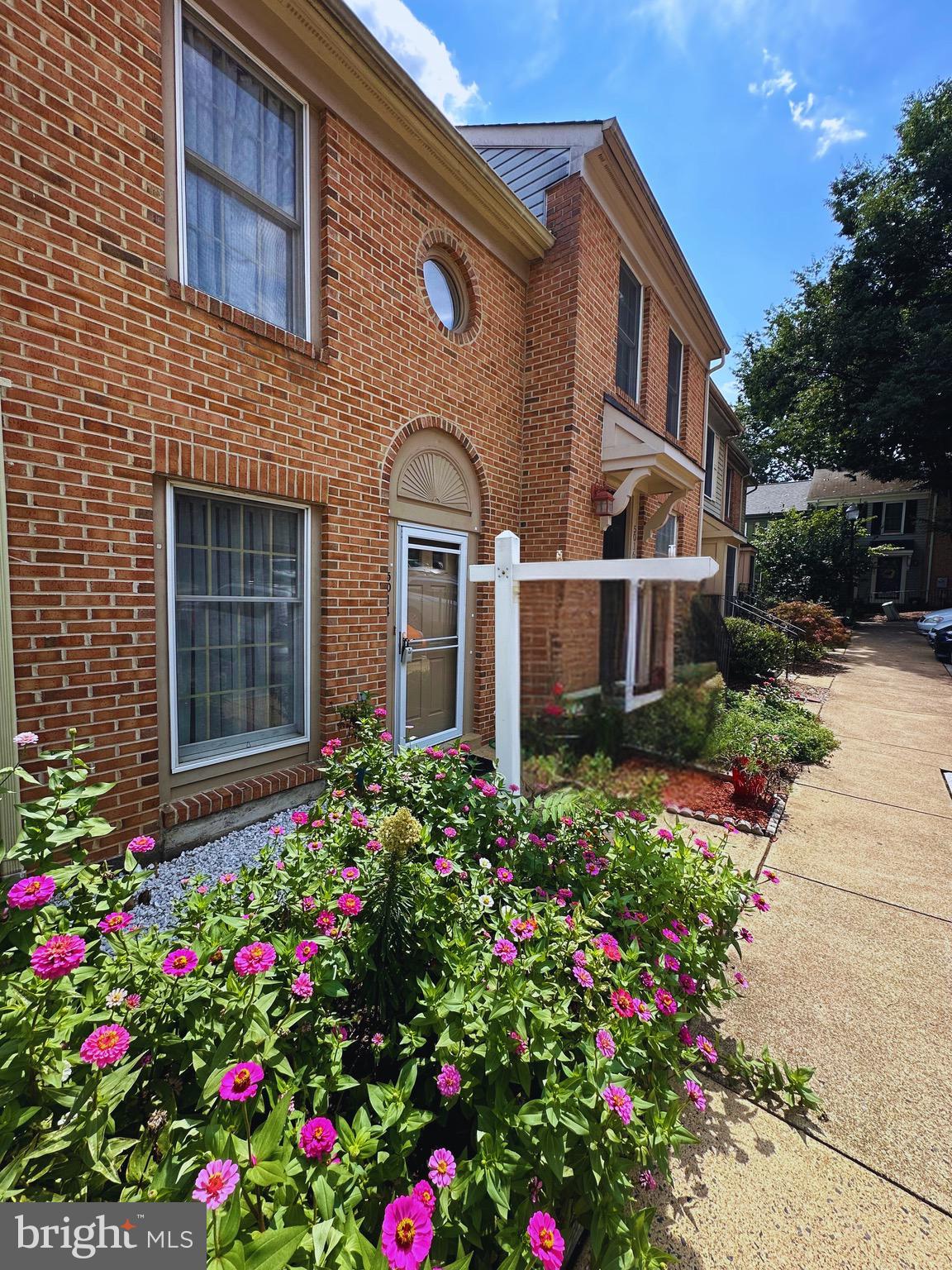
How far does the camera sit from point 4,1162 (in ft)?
3.29

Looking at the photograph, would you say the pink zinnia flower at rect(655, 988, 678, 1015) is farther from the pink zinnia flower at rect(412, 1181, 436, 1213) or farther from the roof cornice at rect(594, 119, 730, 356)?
the roof cornice at rect(594, 119, 730, 356)

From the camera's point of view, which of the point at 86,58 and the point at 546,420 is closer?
the point at 86,58

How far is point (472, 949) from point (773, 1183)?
4.01 feet

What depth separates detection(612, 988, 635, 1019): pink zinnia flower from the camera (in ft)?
5.00

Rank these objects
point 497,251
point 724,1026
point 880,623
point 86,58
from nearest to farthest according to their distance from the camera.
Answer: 1. point 724,1026
2. point 86,58
3. point 497,251
4. point 880,623

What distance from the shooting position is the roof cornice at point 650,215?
20.6ft

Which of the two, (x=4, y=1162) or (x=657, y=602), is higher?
(x=657, y=602)

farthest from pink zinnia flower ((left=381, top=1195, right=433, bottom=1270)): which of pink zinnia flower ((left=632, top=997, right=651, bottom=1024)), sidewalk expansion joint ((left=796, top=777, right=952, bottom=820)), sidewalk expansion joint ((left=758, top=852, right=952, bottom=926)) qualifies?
sidewalk expansion joint ((left=796, top=777, right=952, bottom=820))

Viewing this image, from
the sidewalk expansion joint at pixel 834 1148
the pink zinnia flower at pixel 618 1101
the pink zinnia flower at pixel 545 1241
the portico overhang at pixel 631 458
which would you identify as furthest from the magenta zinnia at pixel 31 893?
the portico overhang at pixel 631 458

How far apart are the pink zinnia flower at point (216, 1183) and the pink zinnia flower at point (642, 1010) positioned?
1.04m

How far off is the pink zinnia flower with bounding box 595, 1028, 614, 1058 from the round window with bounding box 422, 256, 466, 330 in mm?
5718

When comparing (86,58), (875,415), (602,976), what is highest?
(875,415)

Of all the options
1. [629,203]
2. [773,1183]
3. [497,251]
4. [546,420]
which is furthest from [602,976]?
[629,203]

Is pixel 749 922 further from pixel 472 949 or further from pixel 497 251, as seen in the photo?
pixel 497 251
